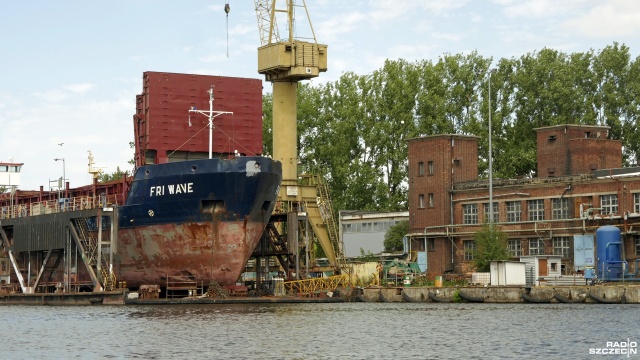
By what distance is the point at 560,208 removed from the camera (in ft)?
247

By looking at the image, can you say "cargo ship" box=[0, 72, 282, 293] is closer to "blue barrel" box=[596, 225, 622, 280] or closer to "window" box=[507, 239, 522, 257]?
"window" box=[507, 239, 522, 257]

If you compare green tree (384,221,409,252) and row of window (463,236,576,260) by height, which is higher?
green tree (384,221,409,252)

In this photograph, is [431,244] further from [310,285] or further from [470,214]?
[310,285]

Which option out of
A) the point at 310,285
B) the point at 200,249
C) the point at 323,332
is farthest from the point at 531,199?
the point at 323,332

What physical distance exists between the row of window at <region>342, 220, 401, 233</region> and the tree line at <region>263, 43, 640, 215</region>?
744 cm

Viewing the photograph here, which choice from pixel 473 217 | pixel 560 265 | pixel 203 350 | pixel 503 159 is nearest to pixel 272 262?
pixel 473 217

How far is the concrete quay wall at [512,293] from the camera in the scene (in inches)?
2307

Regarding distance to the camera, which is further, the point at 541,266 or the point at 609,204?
the point at 609,204

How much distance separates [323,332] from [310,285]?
2076 cm

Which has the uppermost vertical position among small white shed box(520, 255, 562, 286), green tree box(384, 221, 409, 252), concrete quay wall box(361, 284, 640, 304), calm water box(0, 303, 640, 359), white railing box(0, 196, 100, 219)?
white railing box(0, 196, 100, 219)

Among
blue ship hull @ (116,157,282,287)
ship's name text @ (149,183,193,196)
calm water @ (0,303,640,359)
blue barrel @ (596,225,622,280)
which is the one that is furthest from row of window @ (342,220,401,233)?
ship's name text @ (149,183,193,196)

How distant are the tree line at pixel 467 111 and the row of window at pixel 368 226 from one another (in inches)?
293

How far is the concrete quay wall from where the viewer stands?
5859 centimetres

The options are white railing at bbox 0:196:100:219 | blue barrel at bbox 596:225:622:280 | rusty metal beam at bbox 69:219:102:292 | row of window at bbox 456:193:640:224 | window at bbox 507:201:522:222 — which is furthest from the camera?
window at bbox 507:201:522:222
